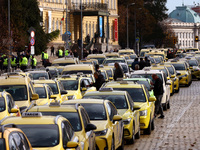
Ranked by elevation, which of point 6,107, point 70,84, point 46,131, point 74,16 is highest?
point 74,16

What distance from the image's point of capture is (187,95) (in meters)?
35.7

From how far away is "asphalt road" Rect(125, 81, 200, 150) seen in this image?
1697cm

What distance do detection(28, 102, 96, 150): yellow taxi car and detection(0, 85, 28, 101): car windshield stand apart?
7139mm

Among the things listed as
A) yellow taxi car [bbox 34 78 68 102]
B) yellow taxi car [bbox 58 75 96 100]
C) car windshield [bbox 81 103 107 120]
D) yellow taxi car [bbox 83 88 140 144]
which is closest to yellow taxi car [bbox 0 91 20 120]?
yellow taxi car [bbox 83 88 140 144]

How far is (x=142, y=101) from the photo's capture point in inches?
779

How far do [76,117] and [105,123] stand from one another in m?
1.44

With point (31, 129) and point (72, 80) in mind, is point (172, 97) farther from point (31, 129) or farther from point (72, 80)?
point (31, 129)

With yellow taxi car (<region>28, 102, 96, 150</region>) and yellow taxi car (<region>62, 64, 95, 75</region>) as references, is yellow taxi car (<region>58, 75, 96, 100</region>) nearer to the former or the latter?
yellow taxi car (<region>62, 64, 95, 75</region>)

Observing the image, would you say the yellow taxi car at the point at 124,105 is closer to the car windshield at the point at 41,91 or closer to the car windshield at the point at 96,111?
the car windshield at the point at 96,111

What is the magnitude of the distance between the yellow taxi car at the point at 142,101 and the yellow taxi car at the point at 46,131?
7.78 meters

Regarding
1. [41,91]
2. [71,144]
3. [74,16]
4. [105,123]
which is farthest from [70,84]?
[74,16]

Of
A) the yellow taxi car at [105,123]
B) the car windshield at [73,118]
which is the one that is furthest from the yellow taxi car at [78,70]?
the car windshield at [73,118]

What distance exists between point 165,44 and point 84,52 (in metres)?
78.6

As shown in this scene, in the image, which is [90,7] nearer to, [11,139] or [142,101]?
[142,101]
